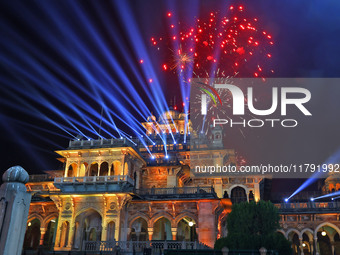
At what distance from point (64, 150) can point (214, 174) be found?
54.3 feet

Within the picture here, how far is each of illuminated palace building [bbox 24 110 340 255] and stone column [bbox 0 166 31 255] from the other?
19631mm

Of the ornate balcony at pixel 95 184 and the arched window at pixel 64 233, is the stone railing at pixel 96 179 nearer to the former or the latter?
the ornate balcony at pixel 95 184

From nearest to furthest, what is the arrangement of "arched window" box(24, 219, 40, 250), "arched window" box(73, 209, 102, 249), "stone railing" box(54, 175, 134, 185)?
"stone railing" box(54, 175, 134, 185) < "arched window" box(73, 209, 102, 249) < "arched window" box(24, 219, 40, 250)

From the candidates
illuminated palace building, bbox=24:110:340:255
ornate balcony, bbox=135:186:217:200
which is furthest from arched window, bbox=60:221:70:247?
ornate balcony, bbox=135:186:217:200

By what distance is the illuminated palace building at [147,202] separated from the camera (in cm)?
3052

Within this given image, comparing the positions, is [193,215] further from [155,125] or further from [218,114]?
[155,125]

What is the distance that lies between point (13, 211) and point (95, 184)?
81.8 ft

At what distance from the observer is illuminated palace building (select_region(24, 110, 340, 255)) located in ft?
100

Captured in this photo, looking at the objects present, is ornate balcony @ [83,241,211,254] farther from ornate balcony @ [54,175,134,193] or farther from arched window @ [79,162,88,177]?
arched window @ [79,162,88,177]

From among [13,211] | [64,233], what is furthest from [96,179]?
[13,211]

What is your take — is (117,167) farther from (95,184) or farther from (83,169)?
(83,169)

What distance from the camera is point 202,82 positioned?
Answer: 4147 centimetres

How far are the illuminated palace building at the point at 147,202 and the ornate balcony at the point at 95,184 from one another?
0.31ft

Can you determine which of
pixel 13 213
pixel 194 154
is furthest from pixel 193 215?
pixel 13 213
